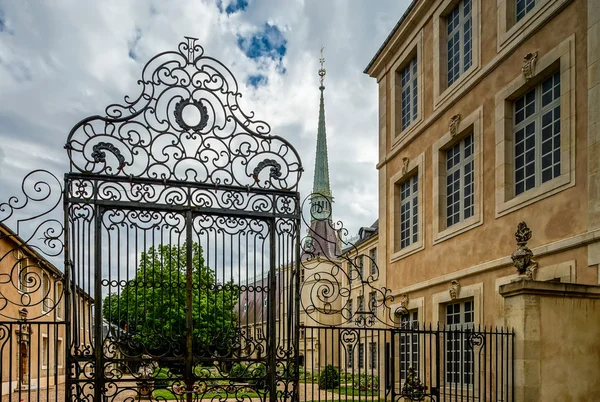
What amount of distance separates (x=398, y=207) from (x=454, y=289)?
424 cm

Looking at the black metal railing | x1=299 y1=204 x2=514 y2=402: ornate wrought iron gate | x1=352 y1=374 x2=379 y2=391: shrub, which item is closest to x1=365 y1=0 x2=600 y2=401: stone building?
the black metal railing

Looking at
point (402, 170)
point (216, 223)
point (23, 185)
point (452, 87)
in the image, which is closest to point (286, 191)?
point (216, 223)

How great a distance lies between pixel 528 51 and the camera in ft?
34.2

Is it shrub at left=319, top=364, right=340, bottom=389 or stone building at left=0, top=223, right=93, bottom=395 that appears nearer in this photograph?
stone building at left=0, top=223, right=93, bottom=395

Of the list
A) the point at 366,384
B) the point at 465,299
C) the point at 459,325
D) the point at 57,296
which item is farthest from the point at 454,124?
the point at 57,296

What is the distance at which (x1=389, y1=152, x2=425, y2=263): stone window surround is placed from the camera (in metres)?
14.4

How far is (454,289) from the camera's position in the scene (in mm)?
12484

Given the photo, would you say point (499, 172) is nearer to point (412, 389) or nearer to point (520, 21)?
point (520, 21)

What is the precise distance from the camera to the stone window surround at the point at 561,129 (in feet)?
30.0

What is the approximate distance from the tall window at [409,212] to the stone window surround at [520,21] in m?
4.88

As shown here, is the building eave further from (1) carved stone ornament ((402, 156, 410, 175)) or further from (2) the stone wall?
(2) the stone wall

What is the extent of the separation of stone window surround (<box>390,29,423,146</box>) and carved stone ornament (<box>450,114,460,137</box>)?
5.68ft

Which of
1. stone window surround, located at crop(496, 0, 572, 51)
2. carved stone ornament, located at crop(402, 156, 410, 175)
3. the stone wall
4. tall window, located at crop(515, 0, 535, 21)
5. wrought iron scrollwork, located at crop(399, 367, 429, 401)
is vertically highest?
tall window, located at crop(515, 0, 535, 21)

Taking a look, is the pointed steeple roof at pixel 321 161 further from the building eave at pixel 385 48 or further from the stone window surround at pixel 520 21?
the stone window surround at pixel 520 21
